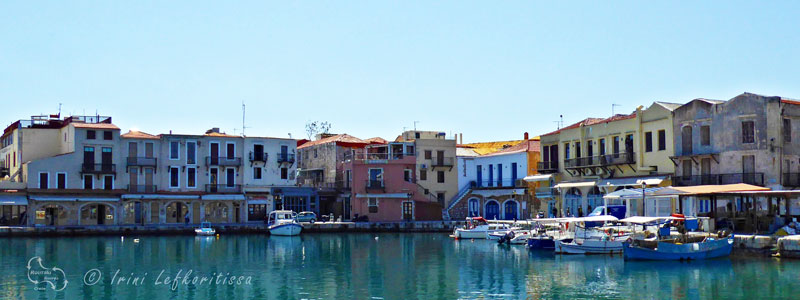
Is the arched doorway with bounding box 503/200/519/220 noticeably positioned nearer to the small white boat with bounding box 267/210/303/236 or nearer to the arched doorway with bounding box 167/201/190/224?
the small white boat with bounding box 267/210/303/236

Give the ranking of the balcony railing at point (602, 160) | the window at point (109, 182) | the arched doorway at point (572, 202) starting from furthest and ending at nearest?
the window at point (109, 182), the arched doorway at point (572, 202), the balcony railing at point (602, 160)


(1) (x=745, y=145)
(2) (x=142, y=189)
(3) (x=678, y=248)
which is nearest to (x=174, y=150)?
(2) (x=142, y=189)

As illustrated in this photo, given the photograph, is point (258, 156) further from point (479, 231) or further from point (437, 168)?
point (479, 231)

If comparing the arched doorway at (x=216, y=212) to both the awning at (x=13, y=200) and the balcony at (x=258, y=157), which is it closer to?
the balcony at (x=258, y=157)

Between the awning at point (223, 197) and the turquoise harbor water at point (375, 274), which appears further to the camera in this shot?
the awning at point (223, 197)

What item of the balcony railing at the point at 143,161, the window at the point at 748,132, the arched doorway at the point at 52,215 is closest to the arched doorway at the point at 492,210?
the window at the point at 748,132

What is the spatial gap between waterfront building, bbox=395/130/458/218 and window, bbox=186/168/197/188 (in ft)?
54.5

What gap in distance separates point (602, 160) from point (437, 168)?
1635 centimetres

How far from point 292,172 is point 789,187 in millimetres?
36229

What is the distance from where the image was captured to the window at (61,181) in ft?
187

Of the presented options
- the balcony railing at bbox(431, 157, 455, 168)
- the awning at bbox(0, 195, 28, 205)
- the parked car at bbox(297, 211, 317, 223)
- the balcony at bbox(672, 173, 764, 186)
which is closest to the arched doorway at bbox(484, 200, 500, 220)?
the balcony railing at bbox(431, 157, 455, 168)

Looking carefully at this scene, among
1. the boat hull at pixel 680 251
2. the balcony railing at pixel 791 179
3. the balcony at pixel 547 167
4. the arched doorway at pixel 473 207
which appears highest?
the balcony at pixel 547 167

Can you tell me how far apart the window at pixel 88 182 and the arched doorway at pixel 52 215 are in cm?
229

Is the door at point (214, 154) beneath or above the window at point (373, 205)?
above
